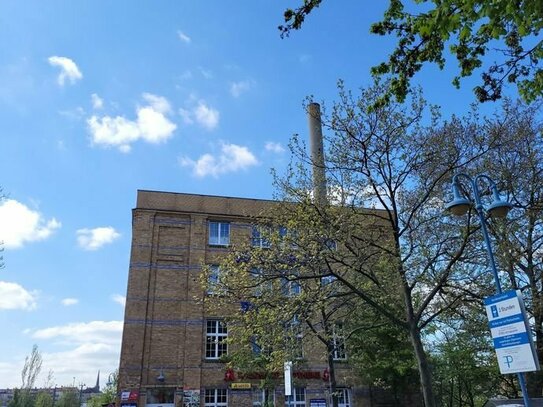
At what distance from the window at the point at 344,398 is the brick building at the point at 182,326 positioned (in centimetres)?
6

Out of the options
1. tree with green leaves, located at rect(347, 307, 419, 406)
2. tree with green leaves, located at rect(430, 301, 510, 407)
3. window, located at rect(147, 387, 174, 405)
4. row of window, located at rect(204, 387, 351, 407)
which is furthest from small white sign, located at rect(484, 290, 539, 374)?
window, located at rect(147, 387, 174, 405)

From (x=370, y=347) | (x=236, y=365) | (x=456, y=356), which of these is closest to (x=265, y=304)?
(x=236, y=365)

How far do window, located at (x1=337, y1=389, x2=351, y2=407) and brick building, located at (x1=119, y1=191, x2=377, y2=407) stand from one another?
59mm

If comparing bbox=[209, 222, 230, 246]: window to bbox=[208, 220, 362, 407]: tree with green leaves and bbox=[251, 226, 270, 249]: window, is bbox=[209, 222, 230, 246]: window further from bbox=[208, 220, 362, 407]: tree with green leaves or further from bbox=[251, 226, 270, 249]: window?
bbox=[208, 220, 362, 407]: tree with green leaves

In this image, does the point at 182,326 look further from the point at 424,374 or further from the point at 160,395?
the point at 424,374

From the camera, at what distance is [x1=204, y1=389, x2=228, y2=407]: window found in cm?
2806

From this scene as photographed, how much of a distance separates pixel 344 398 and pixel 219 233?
1314 cm

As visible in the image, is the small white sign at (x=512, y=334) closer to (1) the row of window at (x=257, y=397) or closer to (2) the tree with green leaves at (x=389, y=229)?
(2) the tree with green leaves at (x=389, y=229)

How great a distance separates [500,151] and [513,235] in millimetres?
3243

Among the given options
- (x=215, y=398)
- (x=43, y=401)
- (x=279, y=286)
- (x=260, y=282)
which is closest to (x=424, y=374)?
(x=279, y=286)

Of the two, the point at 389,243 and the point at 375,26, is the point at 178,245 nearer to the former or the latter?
the point at 389,243

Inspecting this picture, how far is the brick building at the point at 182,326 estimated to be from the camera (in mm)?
27766

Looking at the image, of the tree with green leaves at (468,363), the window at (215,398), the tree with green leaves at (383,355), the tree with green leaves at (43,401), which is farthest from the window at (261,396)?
the tree with green leaves at (43,401)

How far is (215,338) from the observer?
98.0 feet
